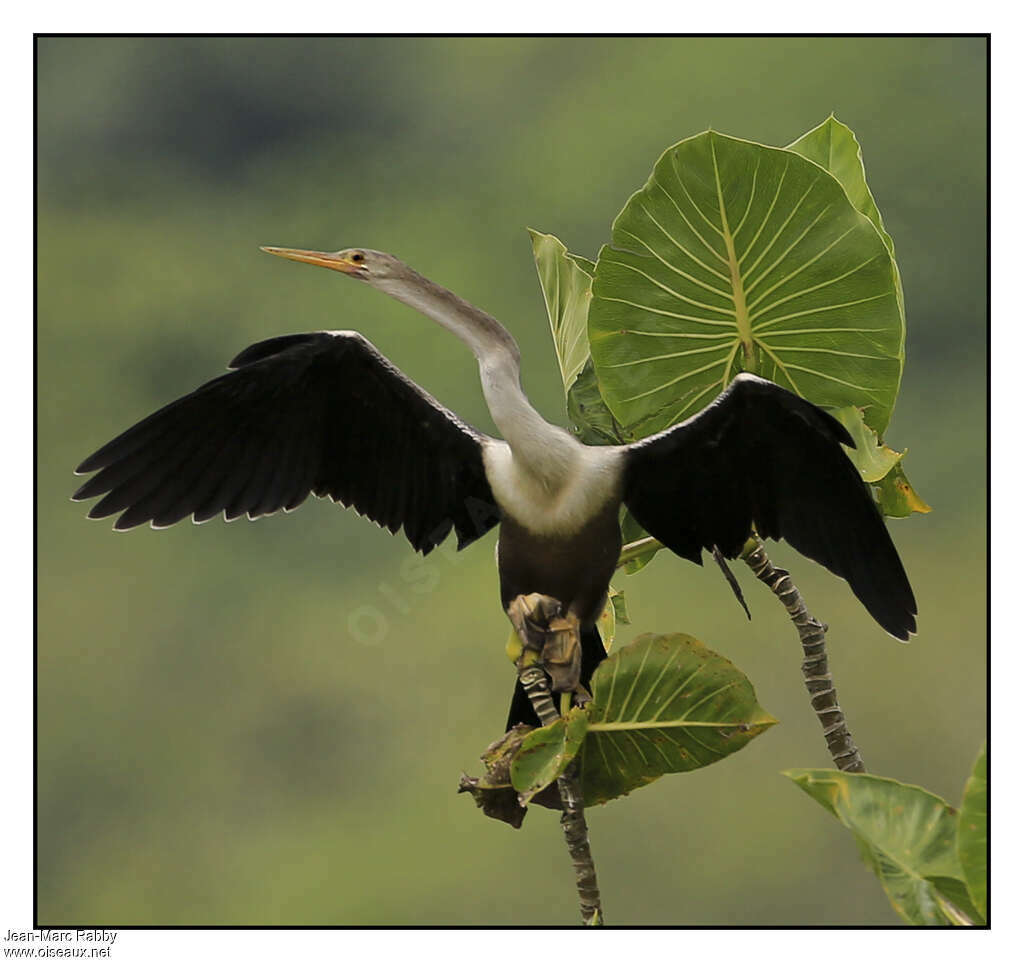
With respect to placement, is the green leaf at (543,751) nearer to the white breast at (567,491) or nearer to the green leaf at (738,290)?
the white breast at (567,491)

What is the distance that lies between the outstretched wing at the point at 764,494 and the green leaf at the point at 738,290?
0.42ft

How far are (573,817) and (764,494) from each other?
42cm

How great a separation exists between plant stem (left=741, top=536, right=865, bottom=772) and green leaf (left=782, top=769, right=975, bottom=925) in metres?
0.29

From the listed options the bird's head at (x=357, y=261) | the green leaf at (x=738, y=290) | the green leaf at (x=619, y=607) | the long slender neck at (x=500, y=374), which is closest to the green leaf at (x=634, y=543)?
the green leaf at (x=619, y=607)

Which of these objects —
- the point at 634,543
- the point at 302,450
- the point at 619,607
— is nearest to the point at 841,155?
the point at 634,543

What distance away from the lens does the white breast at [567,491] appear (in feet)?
3.99

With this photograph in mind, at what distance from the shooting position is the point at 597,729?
1.22 m

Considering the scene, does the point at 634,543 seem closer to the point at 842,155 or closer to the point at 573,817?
the point at 573,817

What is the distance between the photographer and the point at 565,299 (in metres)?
1.56

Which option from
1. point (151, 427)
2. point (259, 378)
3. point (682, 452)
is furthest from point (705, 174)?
point (151, 427)

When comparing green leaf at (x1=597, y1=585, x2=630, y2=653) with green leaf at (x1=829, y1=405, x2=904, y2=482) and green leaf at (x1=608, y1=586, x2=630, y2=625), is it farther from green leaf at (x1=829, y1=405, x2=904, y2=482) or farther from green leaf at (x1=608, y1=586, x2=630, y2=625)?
green leaf at (x1=829, y1=405, x2=904, y2=482)

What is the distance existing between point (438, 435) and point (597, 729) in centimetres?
39

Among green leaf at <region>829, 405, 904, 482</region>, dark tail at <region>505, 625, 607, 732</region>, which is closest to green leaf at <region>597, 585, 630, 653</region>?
dark tail at <region>505, 625, 607, 732</region>

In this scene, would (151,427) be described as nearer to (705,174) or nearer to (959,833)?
(705,174)
